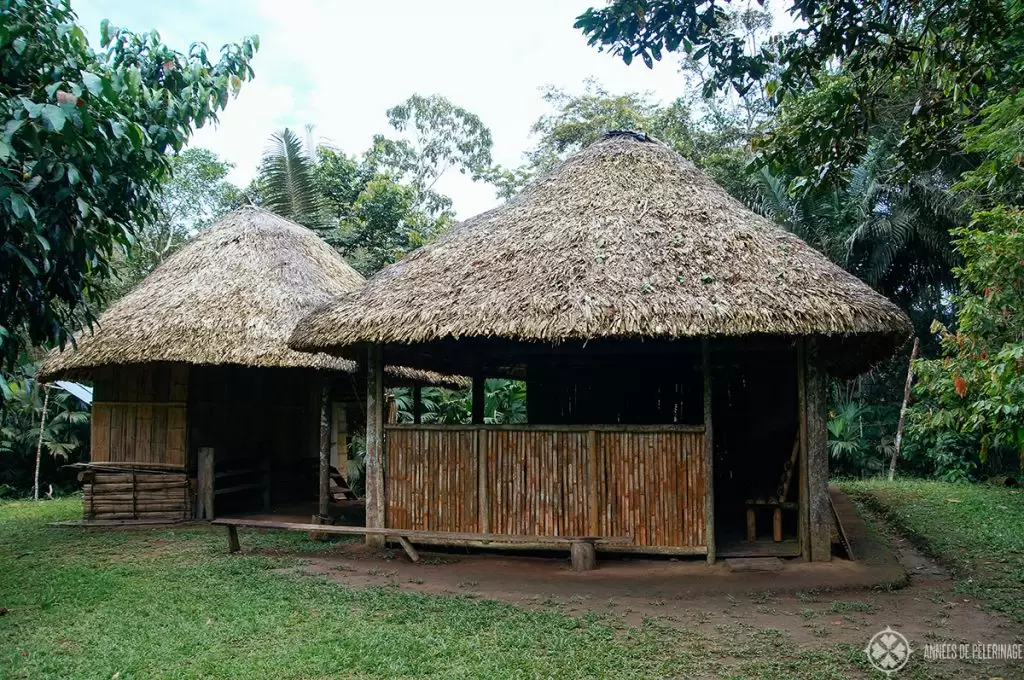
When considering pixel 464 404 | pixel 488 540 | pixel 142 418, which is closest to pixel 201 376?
pixel 142 418

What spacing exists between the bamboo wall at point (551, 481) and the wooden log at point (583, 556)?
0.28 metres

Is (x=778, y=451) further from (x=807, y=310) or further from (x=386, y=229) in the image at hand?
(x=386, y=229)

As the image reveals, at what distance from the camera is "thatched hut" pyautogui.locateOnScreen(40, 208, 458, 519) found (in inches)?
358

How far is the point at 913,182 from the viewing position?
559 inches

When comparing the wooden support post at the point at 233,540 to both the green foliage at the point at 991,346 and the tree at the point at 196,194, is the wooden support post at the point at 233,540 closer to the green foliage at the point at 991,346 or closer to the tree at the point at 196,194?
the green foliage at the point at 991,346

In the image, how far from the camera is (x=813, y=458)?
6.58 m

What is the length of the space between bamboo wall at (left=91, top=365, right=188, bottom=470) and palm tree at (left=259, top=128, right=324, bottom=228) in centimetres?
672

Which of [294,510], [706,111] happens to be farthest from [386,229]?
[706,111]

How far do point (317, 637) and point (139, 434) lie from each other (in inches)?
246

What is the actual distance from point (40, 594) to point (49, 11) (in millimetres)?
4266

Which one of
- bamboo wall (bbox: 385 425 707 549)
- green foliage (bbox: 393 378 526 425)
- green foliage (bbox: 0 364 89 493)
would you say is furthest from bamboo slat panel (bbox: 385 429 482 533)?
green foliage (bbox: 0 364 89 493)

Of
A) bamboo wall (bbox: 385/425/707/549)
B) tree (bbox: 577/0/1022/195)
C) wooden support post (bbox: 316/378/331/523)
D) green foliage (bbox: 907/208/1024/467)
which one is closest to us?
tree (bbox: 577/0/1022/195)

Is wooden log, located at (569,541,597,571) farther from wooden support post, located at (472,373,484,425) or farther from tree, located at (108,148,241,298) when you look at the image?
tree, located at (108,148,241,298)

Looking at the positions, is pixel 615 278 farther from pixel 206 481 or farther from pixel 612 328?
pixel 206 481
